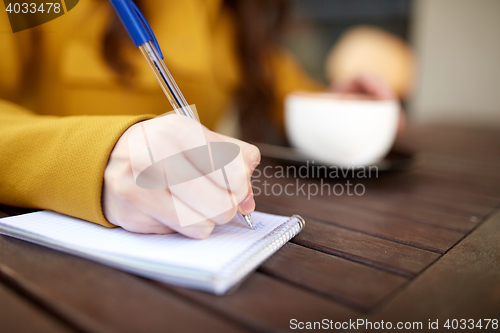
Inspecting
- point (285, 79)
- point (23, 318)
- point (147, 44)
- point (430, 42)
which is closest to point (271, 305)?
point (23, 318)

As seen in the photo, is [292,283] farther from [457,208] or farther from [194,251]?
[457,208]

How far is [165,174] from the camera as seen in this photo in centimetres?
24

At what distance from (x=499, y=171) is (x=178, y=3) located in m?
0.69

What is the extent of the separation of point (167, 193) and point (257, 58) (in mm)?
690

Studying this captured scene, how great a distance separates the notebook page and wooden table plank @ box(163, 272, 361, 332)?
0.02 metres

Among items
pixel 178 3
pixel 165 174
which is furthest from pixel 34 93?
pixel 165 174

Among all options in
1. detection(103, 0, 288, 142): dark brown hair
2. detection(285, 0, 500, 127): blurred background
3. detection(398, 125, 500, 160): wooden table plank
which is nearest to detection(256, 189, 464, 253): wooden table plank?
detection(103, 0, 288, 142): dark brown hair

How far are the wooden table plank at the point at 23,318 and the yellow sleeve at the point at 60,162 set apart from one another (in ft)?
0.29

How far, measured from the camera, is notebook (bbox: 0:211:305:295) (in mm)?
202

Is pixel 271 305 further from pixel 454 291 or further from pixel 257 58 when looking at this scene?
pixel 257 58

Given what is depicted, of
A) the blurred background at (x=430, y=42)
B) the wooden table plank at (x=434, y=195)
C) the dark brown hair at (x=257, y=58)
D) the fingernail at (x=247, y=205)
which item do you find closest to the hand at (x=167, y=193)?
the fingernail at (x=247, y=205)

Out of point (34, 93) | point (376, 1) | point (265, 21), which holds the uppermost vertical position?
point (376, 1)

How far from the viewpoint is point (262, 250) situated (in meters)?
0.23

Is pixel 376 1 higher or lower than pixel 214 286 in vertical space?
higher
